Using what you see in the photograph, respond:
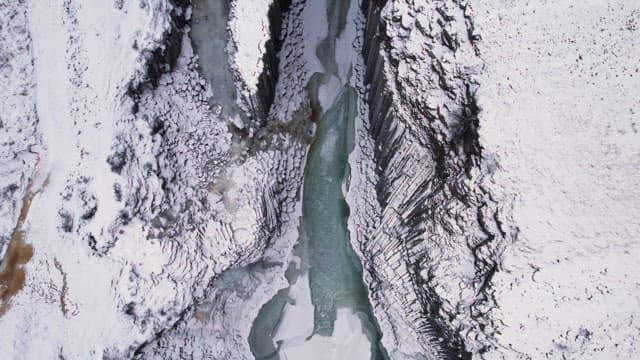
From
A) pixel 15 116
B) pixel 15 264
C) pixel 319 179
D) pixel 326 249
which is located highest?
pixel 15 116

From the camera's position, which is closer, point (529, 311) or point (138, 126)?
point (529, 311)

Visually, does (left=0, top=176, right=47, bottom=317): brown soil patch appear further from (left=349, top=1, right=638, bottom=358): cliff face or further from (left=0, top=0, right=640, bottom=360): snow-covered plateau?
(left=349, top=1, right=638, bottom=358): cliff face

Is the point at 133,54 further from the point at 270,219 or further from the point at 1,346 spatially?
the point at 1,346

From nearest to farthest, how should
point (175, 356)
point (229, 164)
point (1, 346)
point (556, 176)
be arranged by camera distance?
point (556, 176) → point (1, 346) → point (175, 356) → point (229, 164)

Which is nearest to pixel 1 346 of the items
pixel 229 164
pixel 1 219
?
pixel 1 219

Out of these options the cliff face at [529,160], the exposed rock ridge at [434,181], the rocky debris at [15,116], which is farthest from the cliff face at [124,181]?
the cliff face at [529,160]

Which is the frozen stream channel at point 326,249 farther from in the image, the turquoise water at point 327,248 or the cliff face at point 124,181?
the cliff face at point 124,181

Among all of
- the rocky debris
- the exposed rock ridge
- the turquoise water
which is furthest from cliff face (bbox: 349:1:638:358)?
the rocky debris

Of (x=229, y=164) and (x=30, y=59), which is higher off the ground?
(x=30, y=59)

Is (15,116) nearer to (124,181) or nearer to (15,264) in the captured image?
(124,181)

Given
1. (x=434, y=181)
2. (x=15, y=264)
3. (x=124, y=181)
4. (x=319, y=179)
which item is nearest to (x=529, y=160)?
(x=434, y=181)
